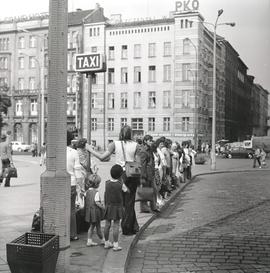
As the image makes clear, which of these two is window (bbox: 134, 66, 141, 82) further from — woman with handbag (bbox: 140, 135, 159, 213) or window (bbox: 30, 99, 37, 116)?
woman with handbag (bbox: 140, 135, 159, 213)

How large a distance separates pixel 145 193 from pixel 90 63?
3.32m

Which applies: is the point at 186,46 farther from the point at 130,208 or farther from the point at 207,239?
the point at 130,208

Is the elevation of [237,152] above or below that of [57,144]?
below

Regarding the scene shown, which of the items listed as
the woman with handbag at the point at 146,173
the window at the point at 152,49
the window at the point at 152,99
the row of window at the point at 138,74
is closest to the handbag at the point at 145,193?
the woman with handbag at the point at 146,173

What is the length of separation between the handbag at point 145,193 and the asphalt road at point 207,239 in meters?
0.48

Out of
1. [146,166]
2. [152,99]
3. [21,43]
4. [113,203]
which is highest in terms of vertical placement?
[21,43]

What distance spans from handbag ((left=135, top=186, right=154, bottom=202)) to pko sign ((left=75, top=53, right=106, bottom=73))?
318 centimetres

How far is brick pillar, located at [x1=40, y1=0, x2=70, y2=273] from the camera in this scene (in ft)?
16.3

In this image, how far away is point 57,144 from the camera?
501cm

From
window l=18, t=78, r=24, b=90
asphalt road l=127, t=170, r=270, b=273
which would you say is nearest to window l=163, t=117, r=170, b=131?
window l=18, t=78, r=24, b=90

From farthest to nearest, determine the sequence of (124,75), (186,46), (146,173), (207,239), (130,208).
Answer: (124,75), (186,46), (146,173), (207,239), (130,208)

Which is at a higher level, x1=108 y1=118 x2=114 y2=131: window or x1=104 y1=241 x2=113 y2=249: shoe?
x1=108 y1=118 x2=114 y2=131: window

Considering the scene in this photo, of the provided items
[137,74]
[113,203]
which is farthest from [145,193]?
[137,74]

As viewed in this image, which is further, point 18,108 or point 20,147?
point 18,108
